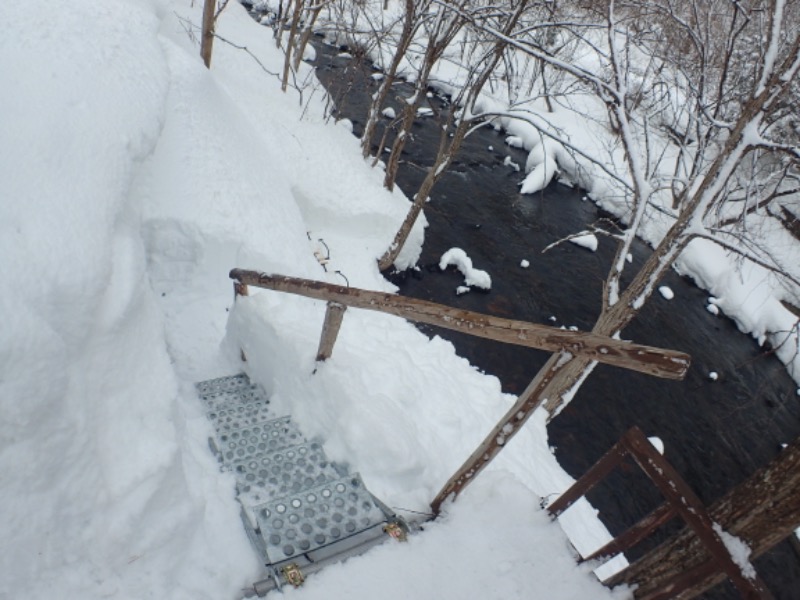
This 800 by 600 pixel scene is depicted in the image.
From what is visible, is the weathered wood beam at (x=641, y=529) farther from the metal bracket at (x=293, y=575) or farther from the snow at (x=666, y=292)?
the snow at (x=666, y=292)

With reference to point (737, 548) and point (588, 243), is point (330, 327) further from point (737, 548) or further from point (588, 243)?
point (588, 243)

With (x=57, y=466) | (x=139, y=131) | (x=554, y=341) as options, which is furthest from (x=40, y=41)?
(x=554, y=341)

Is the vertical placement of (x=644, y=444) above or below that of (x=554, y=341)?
below

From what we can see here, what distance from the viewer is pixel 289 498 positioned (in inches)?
130

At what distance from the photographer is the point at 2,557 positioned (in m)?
2.25

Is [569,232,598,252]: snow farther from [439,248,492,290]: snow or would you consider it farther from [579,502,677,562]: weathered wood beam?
[579,502,677,562]: weathered wood beam

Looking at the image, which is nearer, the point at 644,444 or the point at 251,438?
the point at 644,444

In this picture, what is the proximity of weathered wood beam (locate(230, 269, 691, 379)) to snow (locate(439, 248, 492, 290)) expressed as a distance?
27.4 feet

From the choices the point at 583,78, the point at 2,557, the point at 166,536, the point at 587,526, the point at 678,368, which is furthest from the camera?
the point at 587,526

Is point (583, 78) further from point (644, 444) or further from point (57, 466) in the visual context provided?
point (57, 466)

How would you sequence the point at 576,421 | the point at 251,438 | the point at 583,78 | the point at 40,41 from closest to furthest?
the point at 251,438
the point at 40,41
the point at 583,78
the point at 576,421

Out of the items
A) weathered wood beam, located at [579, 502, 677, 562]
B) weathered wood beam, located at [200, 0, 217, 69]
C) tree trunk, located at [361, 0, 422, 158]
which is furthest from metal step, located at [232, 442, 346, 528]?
weathered wood beam, located at [200, 0, 217, 69]

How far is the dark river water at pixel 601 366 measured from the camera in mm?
8867

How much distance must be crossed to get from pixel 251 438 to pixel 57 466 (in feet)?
4.78
